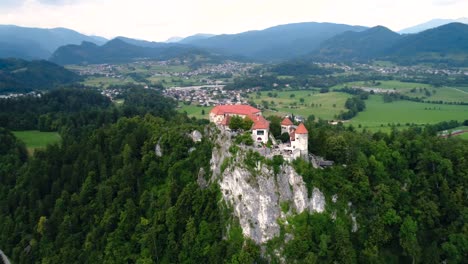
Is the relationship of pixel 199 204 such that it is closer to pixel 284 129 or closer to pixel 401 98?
pixel 284 129

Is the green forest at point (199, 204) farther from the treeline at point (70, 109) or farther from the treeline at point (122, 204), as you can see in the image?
the treeline at point (70, 109)

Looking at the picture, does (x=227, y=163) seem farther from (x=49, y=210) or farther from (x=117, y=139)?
(x=49, y=210)

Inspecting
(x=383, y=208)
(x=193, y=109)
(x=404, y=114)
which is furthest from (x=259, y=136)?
(x=404, y=114)

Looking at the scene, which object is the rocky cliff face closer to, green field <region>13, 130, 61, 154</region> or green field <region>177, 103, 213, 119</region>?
green field <region>13, 130, 61, 154</region>

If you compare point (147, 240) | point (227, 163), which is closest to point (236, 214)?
point (227, 163)

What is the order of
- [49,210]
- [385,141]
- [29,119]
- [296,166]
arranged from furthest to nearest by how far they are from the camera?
[29,119] < [49,210] < [385,141] < [296,166]
